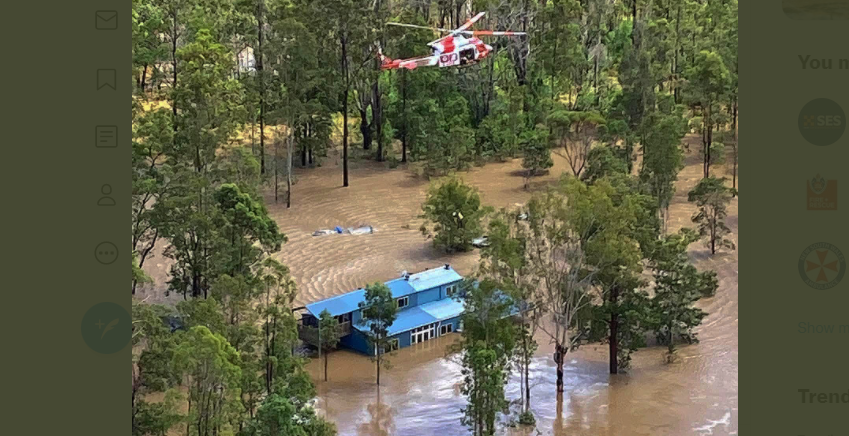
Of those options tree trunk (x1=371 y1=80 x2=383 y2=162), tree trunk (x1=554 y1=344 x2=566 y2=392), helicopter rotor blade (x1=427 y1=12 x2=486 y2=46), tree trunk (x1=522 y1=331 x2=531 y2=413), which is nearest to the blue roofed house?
tree trunk (x1=554 y1=344 x2=566 y2=392)

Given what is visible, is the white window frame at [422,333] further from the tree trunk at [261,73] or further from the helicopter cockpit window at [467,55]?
the helicopter cockpit window at [467,55]

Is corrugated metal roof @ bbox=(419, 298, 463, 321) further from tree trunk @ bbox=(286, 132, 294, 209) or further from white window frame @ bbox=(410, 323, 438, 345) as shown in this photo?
tree trunk @ bbox=(286, 132, 294, 209)

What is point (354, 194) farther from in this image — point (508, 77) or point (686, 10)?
point (686, 10)

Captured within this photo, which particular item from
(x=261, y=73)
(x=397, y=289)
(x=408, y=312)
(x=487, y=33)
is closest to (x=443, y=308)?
(x=408, y=312)

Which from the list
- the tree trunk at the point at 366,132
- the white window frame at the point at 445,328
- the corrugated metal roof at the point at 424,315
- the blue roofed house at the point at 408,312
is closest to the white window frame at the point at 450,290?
the blue roofed house at the point at 408,312

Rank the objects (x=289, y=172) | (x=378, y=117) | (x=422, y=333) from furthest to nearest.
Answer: (x=378, y=117) → (x=289, y=172) → (x=422, y=333)

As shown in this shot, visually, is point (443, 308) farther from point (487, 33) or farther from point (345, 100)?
point (487, 33)

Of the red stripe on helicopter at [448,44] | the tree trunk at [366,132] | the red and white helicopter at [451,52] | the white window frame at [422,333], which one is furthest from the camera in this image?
the tree trunk at [366,132]
